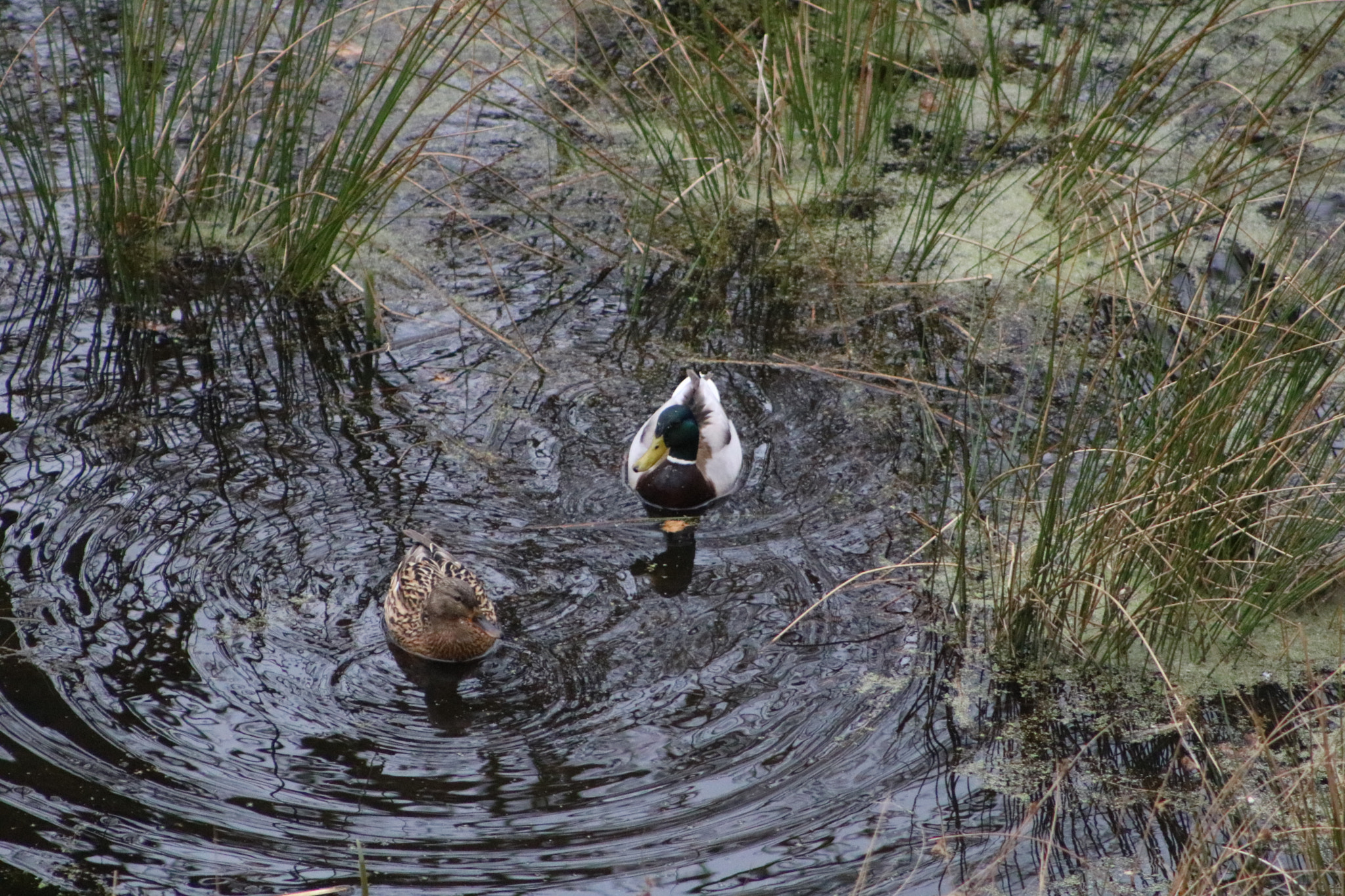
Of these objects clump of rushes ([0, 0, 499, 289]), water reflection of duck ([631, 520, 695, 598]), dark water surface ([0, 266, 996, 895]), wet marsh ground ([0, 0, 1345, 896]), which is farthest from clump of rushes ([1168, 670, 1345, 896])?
clump of rushes ([0, 0, 499, 289])

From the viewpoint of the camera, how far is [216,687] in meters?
3.64

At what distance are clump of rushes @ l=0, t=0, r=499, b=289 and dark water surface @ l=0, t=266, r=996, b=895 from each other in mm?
254

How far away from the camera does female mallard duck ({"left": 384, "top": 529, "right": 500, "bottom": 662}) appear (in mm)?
3822

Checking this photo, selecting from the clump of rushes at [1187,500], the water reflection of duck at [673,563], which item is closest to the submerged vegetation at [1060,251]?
the clump of rushes at [1187,500]

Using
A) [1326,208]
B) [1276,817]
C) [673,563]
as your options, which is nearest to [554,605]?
[673,563]

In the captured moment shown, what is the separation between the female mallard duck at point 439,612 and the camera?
3.82 meters

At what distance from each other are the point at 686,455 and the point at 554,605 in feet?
3.07

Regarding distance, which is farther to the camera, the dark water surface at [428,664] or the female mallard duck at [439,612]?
the female mallard duck at [439,612]

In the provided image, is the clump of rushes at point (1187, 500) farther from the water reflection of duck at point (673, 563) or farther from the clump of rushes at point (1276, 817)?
the water reflection of duck at point (673, 563)

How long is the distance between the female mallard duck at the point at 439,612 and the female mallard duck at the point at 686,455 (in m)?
0.97

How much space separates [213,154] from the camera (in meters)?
5.45

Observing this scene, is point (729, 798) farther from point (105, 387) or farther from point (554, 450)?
point (105, 387)

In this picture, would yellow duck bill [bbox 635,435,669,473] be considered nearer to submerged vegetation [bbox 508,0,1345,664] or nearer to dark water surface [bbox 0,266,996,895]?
dark water surface [bbox 0,266,996,895]

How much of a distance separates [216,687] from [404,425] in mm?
1482
